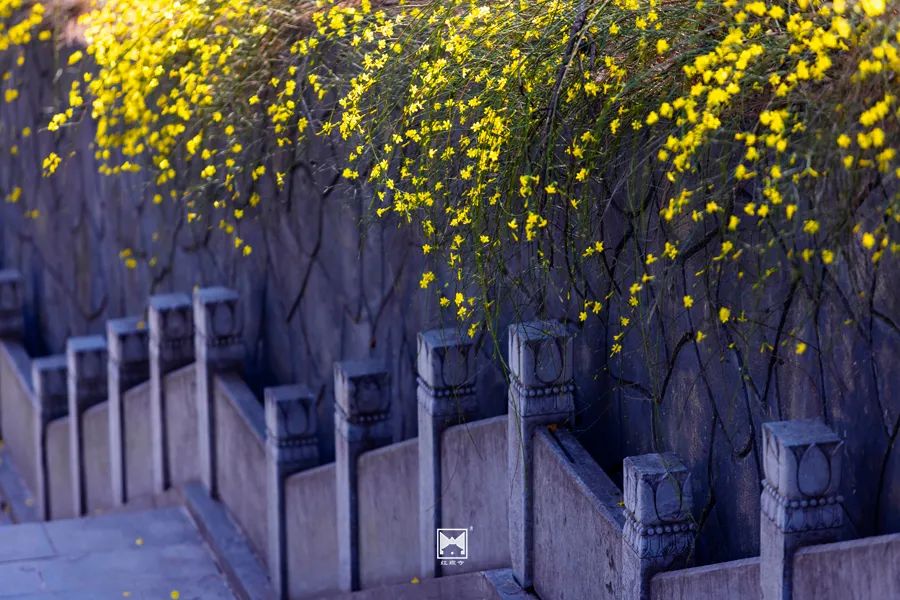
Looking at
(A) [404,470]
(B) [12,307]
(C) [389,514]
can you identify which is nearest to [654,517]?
(A) [404,470]

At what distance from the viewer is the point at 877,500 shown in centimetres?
339

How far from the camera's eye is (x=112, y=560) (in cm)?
688

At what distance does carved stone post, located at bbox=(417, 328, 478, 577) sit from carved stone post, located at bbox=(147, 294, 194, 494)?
2.51 m

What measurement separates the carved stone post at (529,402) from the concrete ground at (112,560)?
2277 millimetres

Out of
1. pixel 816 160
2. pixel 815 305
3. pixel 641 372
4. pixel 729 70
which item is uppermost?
pixel 729 70

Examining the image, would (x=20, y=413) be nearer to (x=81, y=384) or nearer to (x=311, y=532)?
(x=81, y=384)

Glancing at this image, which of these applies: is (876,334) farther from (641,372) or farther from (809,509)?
(641,372)

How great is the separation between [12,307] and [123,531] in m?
3.62

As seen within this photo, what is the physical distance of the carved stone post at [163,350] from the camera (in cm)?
724

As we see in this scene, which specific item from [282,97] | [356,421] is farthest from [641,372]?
[282,97]

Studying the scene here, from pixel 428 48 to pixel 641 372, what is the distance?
120 centimetres

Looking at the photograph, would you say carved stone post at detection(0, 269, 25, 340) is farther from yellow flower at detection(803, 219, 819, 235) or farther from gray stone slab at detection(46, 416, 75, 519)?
yellow flower at detection(803, 219, 819, 235)

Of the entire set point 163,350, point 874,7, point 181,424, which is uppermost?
point 874,7

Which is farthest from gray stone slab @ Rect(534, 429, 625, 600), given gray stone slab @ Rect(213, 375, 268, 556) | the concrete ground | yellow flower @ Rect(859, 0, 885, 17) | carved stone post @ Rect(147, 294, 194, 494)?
carved stone post @ Rect(147, 294, 194, 494)
